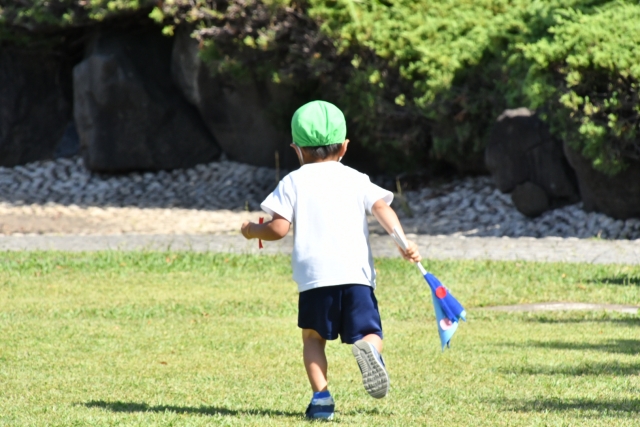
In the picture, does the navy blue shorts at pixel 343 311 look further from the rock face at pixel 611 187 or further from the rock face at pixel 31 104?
the rock face at pixel 31 104

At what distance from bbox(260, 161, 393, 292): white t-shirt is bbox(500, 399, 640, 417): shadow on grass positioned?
0.84 m

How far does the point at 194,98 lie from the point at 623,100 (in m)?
8.74

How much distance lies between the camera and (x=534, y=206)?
1329cm

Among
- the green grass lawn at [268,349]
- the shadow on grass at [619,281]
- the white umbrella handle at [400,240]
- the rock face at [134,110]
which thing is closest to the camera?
the white umbrella handle at [400,240]

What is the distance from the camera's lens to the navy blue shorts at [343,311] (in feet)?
13.0

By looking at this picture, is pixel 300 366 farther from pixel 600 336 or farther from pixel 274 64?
pixel 274 64

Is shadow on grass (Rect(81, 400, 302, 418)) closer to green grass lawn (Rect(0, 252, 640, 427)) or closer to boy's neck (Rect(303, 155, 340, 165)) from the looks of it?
green grass lawn (Rect(0, 252, 640, 427))

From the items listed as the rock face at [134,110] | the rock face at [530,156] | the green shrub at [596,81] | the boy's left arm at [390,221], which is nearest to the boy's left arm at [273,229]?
the boy's left arm at [390,221]

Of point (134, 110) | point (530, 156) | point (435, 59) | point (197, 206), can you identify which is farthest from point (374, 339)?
point (134, 110)

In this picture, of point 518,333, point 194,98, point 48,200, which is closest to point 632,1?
point 518,333

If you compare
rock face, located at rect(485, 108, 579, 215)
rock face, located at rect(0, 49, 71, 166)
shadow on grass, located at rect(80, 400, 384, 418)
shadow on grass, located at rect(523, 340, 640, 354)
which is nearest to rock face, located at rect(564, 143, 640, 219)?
rock face, located at rect(485, 108, 579, 215)

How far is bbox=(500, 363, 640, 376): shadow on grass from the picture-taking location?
4.92 m

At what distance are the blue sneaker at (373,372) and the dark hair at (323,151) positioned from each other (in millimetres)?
808

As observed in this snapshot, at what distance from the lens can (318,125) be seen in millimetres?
4020
